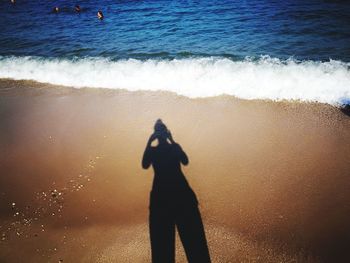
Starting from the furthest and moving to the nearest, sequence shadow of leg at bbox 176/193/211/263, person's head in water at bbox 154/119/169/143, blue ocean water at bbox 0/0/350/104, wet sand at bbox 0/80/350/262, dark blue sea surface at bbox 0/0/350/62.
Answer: dark blue sea surface at bbox 0/0/350/62
blue ocean water at bbox 0/0/350/104
person's head in water at bbox 154/119/169/143
wet sand at bbox 0/80/350/262
shadow of leg at bbox 176/193/211/263

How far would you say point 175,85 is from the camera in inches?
292

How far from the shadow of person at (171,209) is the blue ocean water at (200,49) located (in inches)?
98.7

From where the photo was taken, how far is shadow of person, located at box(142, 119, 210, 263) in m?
3.47

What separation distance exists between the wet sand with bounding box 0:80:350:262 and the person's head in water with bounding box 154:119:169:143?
0.57ft

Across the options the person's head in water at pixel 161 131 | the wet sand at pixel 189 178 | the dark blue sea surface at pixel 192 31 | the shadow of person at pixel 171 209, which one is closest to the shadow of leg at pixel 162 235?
the shadow of person at pixel 171 209

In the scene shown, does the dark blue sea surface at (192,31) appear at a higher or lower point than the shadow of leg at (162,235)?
higher

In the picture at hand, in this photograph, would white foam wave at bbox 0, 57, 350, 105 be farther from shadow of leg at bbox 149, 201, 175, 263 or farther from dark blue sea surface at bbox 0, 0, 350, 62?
shadow of leg at bbox 149, 201, 175, 263

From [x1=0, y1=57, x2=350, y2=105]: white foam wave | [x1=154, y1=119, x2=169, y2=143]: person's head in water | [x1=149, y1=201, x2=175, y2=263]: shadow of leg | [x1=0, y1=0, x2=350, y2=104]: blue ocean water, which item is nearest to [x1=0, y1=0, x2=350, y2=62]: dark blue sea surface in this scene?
[x1=0, y1=0, x2=350, y2=104]: blue ocean water

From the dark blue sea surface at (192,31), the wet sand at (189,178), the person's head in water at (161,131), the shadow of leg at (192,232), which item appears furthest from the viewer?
the dark blue sea surface at (192,31)

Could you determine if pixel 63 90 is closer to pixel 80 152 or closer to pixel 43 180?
pixel 80 152

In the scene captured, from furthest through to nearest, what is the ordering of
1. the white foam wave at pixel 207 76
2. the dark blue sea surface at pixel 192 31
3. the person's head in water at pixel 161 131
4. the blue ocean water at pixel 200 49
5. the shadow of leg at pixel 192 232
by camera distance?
the dark blue sea surface at pixel 192 31
the blue ocean water at pixel 200 49
the white foam wave at pixel 207 76
the person's head in water at pixel 161 131
the shadow of leg at pixel 192 232

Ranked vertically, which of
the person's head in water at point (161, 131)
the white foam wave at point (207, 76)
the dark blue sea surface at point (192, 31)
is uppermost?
the dark blue sea surface at point (192, 31)

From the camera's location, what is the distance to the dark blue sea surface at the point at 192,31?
9367 millimetres

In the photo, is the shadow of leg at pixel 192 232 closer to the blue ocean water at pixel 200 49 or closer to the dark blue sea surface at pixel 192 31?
the blue ocean water at pixel 200 49
